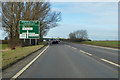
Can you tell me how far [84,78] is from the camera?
16.1 ft

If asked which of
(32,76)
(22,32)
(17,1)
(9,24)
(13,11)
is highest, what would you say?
(17,1)

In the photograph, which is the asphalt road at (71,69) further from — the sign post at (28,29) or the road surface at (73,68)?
the sign post at (28,29)

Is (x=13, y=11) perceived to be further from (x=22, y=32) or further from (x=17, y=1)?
(x=22, y=32)

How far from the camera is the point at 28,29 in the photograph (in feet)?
76.9

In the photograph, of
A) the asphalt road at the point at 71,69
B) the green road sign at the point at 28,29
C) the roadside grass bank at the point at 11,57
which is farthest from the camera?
the green road sign at the point at 28,29

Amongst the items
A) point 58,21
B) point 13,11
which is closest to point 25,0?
point 13,11

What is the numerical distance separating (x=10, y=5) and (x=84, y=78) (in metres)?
24.7

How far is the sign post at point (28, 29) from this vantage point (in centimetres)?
2292

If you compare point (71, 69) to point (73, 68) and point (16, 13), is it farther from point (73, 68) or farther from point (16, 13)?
point (16, 13)

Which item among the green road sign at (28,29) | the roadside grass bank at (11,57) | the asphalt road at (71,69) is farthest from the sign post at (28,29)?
the asphalt road at (71,69)

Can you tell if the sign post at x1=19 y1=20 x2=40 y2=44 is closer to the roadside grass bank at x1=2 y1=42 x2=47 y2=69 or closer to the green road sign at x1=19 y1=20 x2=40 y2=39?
the green road sign at x1=19 y1=20 x2=40 y2=39

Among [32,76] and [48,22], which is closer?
[32,76]

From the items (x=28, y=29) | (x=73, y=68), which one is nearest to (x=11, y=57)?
(x=73, y=68)

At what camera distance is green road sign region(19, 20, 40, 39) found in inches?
902
